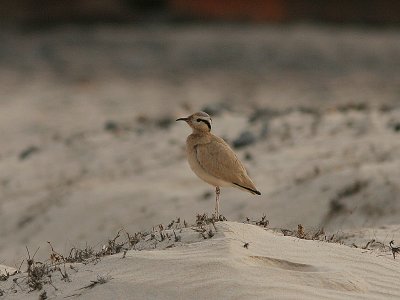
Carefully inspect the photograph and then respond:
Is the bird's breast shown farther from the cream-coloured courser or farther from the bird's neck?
the bird's neck

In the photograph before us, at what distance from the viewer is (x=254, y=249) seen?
28.6 feet

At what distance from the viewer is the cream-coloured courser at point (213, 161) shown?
10836mm

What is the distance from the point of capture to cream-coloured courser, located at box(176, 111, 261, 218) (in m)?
10.8

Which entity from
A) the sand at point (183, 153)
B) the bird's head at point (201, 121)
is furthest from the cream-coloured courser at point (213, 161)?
the sand at point (183, 153)

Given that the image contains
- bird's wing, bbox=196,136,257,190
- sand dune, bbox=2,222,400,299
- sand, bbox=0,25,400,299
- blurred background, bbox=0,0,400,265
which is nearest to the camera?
sand dune, bbox=2,222,400,299

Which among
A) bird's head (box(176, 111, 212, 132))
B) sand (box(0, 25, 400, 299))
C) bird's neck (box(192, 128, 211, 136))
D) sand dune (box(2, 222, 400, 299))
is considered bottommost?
sand dune (box(2, 222, 400, 299))

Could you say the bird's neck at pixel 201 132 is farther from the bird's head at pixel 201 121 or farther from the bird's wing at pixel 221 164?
the bird's wing at pixel 221 164

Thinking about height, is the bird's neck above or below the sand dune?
above

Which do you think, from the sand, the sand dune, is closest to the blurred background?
the sand

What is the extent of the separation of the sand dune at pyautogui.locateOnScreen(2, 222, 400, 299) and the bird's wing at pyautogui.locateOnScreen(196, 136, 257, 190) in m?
1.69

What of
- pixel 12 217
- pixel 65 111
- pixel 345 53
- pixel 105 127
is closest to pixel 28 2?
pixel 345 53

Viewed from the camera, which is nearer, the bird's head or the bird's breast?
the bird's breast

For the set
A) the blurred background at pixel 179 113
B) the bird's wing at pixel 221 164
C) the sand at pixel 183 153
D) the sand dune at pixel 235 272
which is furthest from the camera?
the blurred background at pixel 179 113

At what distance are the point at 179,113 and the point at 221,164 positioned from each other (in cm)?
1723
